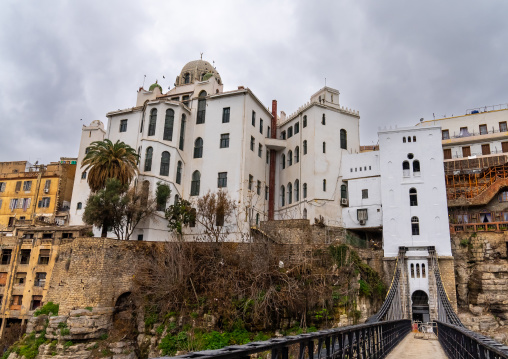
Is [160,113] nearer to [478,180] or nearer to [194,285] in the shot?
[194,285]

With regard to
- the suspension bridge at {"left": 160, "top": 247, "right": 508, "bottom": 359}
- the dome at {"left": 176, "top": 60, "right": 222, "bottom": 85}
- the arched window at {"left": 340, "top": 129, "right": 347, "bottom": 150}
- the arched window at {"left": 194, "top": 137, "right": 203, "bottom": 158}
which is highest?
the dome at {"left": 176, "top": 60, "right": 222, "bottom": 85}

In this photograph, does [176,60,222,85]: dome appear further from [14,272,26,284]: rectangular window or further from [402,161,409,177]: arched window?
[14,272,26,284]: rectangular window

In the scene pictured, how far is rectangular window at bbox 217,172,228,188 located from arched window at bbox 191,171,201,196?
2425 millimetres

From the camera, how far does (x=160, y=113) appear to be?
4081 centimetres

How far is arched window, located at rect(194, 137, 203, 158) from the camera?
42.0 metres

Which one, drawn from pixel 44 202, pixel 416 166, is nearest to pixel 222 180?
pixel 416 166

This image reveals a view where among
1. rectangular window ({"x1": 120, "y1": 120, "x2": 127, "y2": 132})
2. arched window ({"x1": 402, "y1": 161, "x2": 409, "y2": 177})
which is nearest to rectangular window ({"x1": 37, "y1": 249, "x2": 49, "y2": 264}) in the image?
rectangular window ({"x1": 120, "y1": 120, "x2": 127, "y2": 132})

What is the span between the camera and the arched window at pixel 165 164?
39316 mm

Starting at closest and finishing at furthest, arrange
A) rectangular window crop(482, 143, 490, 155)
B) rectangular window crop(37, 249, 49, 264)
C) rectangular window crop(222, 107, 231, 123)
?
rectangular window crop(37, 249, 49, 264) → rectangular window crop(222, 107, 231, 123) → rectangular window crop(482, 143, 490, 155)

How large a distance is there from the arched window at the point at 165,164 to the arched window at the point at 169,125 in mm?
1594

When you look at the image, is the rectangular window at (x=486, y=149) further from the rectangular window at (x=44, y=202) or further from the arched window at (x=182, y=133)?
the rectangular window at (x=44, y=202)

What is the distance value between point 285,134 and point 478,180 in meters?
19.9

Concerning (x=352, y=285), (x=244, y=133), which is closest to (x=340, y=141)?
(x=244, y=133)

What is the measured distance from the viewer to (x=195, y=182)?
41188 mm
